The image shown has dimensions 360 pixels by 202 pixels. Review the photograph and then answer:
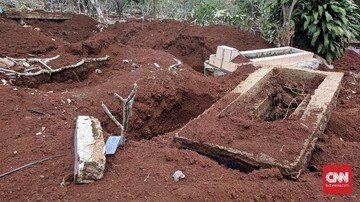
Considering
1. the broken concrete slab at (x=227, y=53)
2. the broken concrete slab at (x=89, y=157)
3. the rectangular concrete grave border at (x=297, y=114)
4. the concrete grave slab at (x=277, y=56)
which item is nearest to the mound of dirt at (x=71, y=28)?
the broken concrete slab at (x=227, y=53)

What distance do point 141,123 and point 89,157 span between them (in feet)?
6.56

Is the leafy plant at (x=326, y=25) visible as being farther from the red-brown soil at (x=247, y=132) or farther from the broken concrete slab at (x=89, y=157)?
the broken concrete slab at (x=89, y=157)

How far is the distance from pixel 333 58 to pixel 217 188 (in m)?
5.40

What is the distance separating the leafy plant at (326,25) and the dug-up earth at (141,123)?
1.83 ft

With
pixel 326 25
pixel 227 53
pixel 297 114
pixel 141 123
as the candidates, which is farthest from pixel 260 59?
pixel 141 123

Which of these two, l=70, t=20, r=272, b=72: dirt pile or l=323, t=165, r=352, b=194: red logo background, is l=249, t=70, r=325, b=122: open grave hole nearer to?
l=323, t=165, r=352, b=194: red logo background

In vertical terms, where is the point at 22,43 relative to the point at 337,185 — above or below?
above

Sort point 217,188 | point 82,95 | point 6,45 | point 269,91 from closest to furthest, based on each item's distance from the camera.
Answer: point 217,188
point 82,95
point 269,91
point 6,45

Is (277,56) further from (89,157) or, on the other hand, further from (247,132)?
(89,157)

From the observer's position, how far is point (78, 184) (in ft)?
7.56

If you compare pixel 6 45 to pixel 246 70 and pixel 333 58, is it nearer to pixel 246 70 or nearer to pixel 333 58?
pixel 246 70

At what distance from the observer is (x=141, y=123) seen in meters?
4.32

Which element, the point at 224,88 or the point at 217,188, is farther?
the point at 224,88

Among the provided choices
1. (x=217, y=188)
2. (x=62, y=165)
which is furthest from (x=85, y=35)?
(x=217, y=188)
